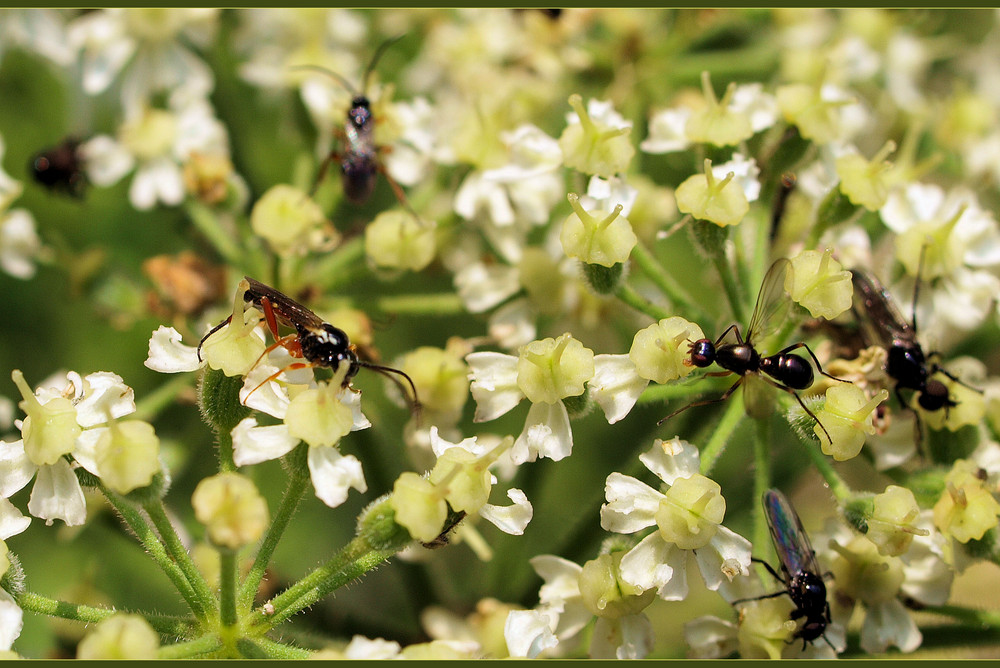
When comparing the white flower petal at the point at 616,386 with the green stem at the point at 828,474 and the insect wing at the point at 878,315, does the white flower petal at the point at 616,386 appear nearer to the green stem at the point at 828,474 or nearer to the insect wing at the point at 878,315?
the green stem at the point at 828,474

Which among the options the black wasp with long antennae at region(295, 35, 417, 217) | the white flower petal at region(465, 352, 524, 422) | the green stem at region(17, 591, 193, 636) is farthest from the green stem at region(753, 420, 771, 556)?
the green stem at region(17, 591, 193, 636)

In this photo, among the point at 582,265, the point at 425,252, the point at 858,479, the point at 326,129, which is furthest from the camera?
the point at 858,479

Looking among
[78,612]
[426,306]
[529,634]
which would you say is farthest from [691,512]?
[78,612]

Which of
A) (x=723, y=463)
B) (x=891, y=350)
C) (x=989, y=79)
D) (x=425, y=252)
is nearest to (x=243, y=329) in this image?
(x=425, y=252)

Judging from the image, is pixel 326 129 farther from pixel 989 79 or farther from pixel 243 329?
pixel 989 79

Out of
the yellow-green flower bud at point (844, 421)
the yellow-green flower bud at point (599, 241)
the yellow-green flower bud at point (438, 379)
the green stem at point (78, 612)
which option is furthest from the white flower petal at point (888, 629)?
the green stem at point (78, 612)

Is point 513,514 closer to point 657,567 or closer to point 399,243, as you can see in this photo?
point 657,567
